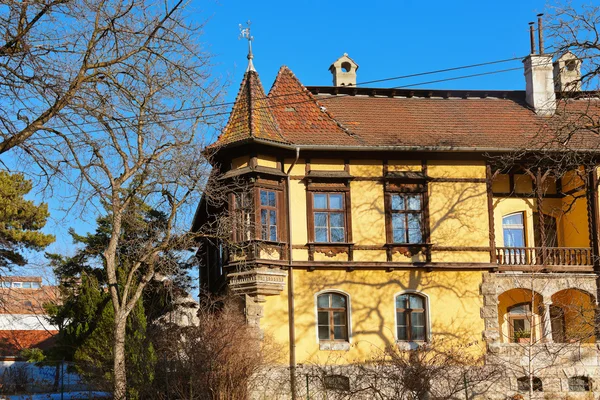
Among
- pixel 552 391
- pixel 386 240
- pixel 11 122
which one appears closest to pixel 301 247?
pixel 386 240

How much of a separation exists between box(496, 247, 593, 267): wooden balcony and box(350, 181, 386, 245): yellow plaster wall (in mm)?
3748

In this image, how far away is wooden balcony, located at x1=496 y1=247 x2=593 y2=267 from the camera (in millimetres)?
26938

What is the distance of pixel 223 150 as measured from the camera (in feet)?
84.1

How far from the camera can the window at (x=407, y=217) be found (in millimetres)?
26391

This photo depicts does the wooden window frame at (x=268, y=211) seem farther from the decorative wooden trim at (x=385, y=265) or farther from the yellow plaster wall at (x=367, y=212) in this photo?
the yellow plaster wall at (x=367, y=212)

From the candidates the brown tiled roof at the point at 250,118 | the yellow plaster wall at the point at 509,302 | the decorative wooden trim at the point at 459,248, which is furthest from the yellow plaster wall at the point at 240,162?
the yellow plaster wall at the point at 509,302

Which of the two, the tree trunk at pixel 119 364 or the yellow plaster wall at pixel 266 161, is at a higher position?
the yellow plaster wall at pixel 266 161

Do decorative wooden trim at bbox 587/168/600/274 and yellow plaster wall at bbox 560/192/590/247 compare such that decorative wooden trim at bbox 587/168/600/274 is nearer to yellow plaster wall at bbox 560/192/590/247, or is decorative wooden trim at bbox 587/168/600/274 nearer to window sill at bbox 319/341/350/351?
yellow plaster wall at bbox 560/192/590/247

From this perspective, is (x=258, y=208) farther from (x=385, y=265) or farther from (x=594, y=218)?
(x=594, y=218)

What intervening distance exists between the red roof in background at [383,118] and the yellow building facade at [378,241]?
7 centimetres

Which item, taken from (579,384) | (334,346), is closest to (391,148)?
(334,346)

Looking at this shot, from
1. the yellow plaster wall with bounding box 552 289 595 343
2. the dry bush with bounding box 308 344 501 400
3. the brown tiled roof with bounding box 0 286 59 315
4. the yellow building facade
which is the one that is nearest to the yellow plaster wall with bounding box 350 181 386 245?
the yellow building facade

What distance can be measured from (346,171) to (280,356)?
5.75 meters

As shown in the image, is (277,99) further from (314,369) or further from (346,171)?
(314,369)
